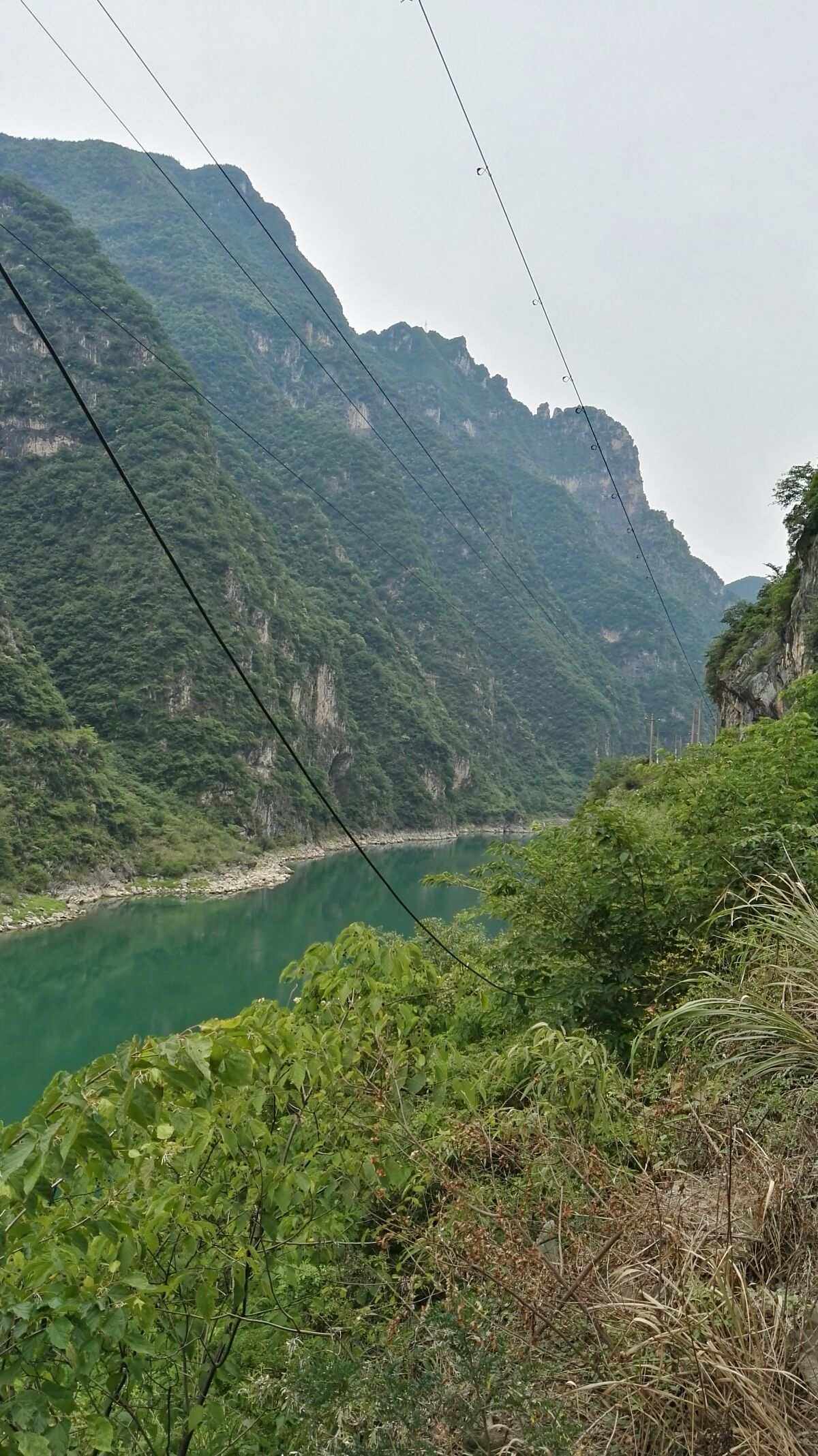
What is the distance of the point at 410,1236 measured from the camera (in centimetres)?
233

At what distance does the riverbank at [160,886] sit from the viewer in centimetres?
3172

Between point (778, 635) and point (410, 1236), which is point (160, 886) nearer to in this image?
point (778, 635)

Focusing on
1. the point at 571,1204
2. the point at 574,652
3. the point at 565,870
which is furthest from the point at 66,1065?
the point at 574,652

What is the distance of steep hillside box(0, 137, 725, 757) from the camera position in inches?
5074

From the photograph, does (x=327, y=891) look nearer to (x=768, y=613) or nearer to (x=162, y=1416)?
(x=768, y=613)

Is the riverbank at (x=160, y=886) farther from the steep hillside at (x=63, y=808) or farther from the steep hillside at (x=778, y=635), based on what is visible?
the steep hillside at (x=778, y=635)

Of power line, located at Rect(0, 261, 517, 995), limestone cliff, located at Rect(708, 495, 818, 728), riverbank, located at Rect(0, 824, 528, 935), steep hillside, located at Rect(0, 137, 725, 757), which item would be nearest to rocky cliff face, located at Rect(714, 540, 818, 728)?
limestone cliff, located at Rect(708, 495, 818, 728)

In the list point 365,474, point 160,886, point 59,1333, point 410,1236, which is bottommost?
point 160,886

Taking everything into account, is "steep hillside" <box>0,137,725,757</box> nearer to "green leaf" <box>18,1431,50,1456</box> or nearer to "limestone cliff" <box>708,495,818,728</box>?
"limestone cliff" <box>708,495,818,728</box>

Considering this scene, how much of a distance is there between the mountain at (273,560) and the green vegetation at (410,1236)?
53.8 metres

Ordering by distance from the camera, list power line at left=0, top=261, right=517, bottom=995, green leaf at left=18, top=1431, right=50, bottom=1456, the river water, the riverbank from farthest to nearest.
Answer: the riverbank
the river water
power line at left=0, top=261, right=517, bottom=995
green leaf at left=18, top=1431, right=50, bottom=1456

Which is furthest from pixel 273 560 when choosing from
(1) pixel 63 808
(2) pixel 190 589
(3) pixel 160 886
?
(2) pixel 190 589

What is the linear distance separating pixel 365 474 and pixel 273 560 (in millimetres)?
50623

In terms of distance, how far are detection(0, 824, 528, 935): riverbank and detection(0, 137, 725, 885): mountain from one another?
9.48 feet
